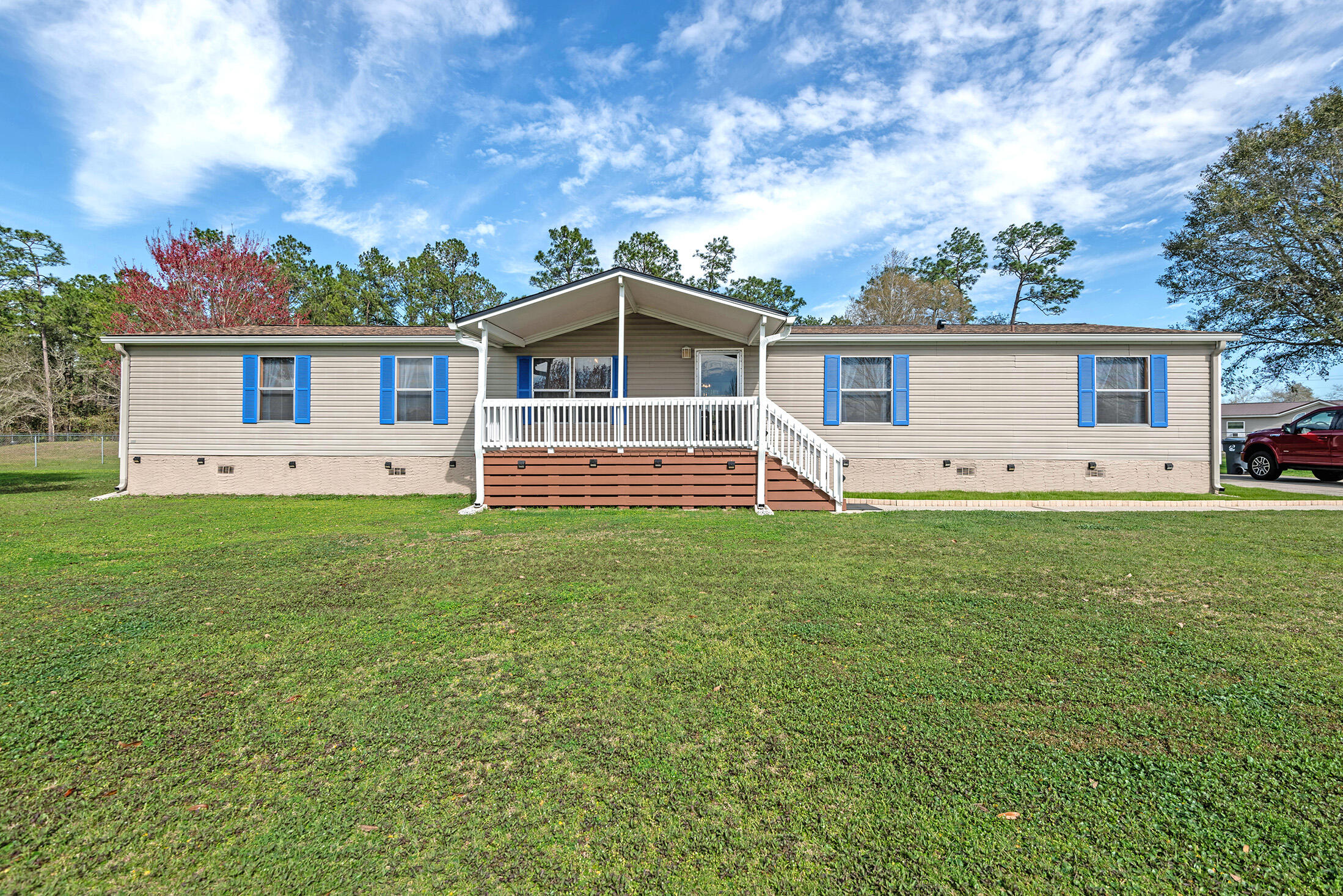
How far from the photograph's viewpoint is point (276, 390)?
11.0m

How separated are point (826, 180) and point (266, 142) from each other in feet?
50.4

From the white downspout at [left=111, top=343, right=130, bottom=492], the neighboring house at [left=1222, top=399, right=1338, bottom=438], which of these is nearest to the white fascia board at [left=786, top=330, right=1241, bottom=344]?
the white downspout at [left=111, top=343, right=130, bottom=492]

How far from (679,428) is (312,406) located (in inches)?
280

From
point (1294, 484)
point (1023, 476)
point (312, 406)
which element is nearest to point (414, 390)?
point (312, 406)

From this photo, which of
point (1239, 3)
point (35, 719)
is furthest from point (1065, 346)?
point (35, 719)

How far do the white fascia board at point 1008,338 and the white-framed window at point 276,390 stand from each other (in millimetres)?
9448

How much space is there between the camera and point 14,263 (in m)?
33.8

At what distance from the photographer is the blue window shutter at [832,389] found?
10773 mm

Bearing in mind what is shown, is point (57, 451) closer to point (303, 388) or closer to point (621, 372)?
point (303, 388)

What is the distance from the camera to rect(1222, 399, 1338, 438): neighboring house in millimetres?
32125

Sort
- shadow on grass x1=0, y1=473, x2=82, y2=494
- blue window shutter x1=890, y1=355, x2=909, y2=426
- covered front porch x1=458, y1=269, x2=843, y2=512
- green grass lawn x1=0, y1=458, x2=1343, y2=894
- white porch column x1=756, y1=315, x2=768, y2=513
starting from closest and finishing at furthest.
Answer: green grass lawn x1=0, y1=458, x2=1343, y2=894 → white porch column x1=756, y1=315, x2=768, y2=513 → covered front porch x1=458, y1=269, x2=843, y2=512 → blue window shutter x1=890, y1=355, x2=909, y2=426 → shadow on grass x1=0, y1=473, x2=82, y2=494

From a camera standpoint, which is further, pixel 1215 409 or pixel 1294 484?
pixel 1294 484

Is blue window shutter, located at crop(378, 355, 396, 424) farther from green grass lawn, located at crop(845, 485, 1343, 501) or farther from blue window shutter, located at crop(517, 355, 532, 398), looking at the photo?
green grass lawn, located at crop(845, 485, 1343, 501)

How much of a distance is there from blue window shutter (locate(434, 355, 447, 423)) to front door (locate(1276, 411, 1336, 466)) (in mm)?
18937
